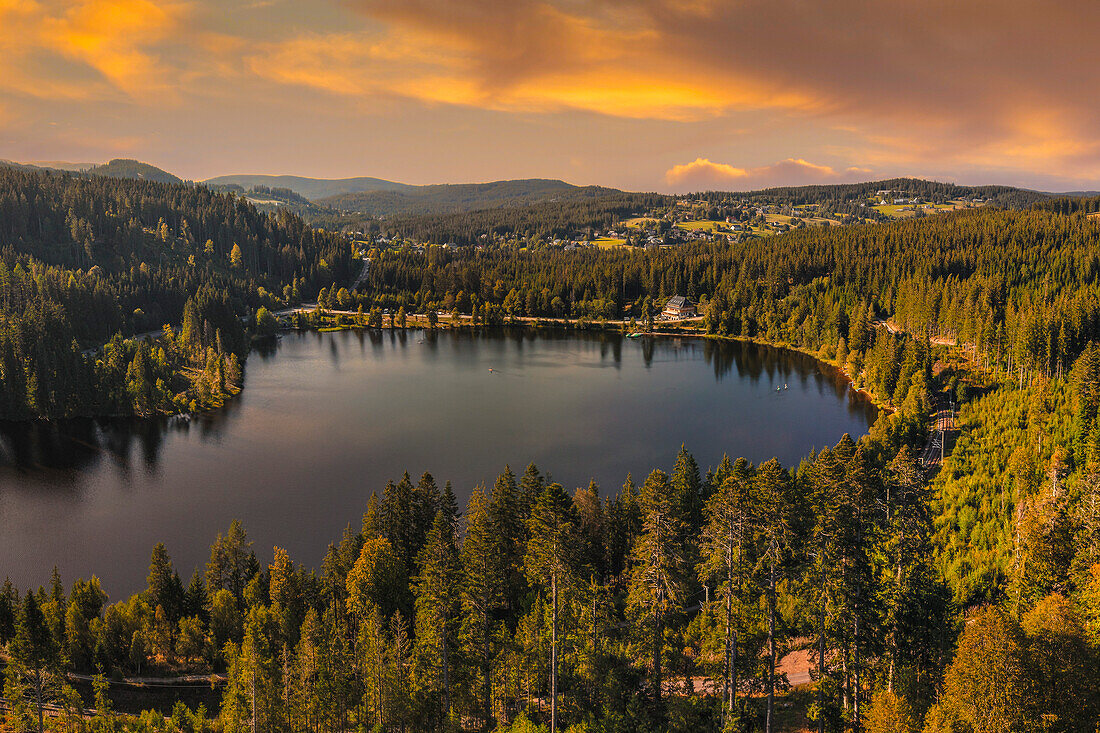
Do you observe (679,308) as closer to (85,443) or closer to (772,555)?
(85,443)


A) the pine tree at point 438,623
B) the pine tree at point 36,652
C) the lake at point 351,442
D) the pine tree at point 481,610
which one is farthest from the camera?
the lake at point 351,442

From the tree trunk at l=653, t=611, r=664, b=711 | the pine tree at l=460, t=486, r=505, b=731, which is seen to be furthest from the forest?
the tree trunk at l=653, t=611, r=664, b=711

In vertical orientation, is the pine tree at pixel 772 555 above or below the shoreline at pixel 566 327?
below

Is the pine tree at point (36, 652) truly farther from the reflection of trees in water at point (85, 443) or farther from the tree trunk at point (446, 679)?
the reflection of trees in water at point (85, 443)

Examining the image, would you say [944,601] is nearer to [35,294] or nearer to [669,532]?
[669,532]

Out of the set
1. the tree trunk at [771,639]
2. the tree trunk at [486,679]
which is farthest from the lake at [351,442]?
the tree trunk at [771,639]

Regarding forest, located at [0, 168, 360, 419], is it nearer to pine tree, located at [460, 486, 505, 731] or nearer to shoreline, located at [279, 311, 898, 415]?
shoreline, located at [279, 311, 898, 415]
